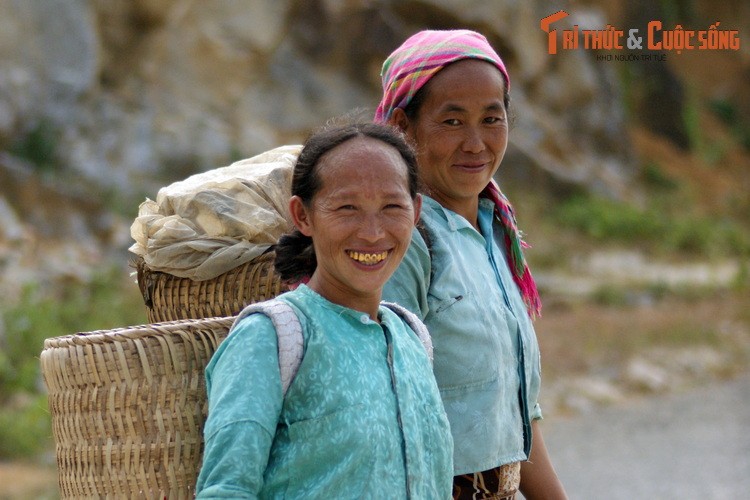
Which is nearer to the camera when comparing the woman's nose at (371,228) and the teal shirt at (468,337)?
the woman's nose at (371,228)

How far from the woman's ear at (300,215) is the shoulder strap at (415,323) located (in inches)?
7.5

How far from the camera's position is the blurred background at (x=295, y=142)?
8.66 m

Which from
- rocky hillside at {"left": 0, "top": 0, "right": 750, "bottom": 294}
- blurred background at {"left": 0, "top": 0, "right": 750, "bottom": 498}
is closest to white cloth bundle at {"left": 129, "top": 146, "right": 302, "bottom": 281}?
blurred background at {"left": 0, "top": 0, "right": 750, "bottom": 498}

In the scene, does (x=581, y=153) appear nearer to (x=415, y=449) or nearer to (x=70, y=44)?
(x=70, y=44)

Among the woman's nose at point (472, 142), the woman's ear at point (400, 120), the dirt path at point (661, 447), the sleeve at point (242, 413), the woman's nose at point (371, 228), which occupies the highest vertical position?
the dirt path at point (661, 447)

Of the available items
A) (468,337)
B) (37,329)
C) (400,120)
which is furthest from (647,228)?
(468,337)

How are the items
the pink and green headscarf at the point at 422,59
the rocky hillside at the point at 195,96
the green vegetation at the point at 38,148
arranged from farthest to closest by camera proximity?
the green vegetation at the point at 38,148 → the rocky hillside at the point at 195,96 → the pink and green headscarf at the point at 422,59

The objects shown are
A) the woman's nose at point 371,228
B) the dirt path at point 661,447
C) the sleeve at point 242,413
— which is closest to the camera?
the sleeve at point 242,413

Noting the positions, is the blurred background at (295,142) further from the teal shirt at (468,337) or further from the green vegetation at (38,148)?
the teal shirt at (468,337)

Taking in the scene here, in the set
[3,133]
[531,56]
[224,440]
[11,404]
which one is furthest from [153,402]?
[531,56]

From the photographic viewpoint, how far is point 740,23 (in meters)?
19.4

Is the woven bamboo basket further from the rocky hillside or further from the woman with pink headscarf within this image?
the rocky hillside

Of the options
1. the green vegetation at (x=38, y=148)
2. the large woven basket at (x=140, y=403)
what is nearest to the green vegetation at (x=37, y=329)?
A: the green vegetation at (x=38, y=148)

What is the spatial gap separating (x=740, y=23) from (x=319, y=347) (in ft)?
63.3
